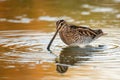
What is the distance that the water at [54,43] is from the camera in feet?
23.9

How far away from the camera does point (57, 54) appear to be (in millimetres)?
8453

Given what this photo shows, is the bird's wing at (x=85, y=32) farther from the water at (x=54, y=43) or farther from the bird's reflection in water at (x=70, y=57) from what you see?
the bird's reflection in water at (x=70, y=57)

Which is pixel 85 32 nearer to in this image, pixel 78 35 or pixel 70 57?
pixel 78 35

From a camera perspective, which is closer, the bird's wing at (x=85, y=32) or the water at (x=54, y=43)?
the water at (x=54, y=43)

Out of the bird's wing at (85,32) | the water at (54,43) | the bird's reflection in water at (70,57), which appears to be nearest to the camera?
the water at (54,43)

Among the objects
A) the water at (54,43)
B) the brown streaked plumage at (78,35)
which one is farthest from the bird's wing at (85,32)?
the water at (54,43)

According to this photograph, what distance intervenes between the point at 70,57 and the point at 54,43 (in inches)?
46.6

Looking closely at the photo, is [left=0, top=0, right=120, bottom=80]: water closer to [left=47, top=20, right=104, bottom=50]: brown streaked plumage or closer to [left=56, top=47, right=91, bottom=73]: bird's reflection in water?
[left=56, top=47, right=91, bottom=73]: bird's reflection in water

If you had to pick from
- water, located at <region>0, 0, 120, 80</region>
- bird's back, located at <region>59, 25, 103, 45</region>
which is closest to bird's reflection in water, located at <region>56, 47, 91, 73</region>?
water, located at <region>0, 0, 120, 80</region>

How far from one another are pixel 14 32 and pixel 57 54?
208 centimetres

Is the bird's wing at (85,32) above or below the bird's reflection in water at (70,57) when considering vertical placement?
above

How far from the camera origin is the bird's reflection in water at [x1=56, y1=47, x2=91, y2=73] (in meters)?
7.61

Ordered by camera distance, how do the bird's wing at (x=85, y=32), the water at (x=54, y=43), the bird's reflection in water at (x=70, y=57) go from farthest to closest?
the bird's wing at (x=85, y=32) → the bird's reflection in water at (x=70, y=57) → the water at (x=54, y=43)

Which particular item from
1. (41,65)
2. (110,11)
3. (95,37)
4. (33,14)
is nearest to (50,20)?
(33,14)
